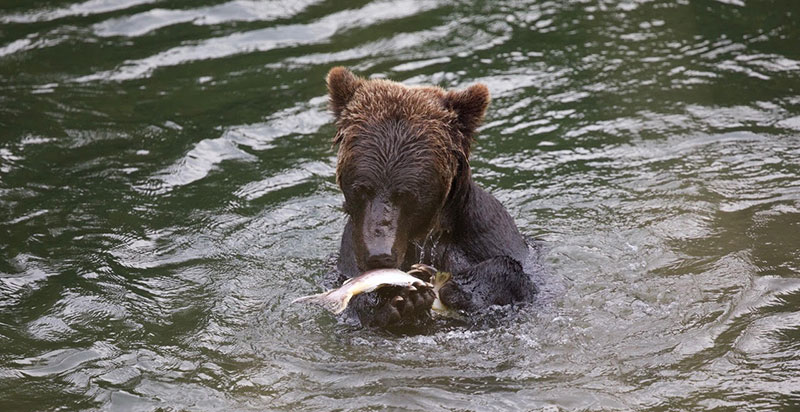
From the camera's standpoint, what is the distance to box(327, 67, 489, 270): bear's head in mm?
6480

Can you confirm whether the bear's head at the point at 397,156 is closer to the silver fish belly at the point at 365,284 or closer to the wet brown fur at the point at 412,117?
the wet brown fur at the point at 412,117

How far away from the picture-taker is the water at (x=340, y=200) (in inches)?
253

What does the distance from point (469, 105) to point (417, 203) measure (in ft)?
3.01

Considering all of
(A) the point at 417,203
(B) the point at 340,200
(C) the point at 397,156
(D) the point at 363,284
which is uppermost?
(C) the point at 397,156

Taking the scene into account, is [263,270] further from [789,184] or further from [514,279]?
[789,184]

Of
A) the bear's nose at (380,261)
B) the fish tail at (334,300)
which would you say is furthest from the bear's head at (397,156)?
the fish tail at (334,300)

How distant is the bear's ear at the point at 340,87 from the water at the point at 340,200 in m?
1.58

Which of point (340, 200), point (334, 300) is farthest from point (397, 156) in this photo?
point (340, 200)

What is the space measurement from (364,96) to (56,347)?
2.77 m

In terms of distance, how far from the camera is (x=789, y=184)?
30.5 feet

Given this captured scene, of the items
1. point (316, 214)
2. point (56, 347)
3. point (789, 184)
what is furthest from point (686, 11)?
point (56, 347)

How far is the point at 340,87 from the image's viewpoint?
23.6 ft

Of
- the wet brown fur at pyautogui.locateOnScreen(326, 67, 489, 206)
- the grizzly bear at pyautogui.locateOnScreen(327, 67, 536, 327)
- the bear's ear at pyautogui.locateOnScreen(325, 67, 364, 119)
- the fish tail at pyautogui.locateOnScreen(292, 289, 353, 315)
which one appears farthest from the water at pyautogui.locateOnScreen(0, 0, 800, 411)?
the bear's ear at pyautogui.locateOnScreen(325, 67, 364, 119)

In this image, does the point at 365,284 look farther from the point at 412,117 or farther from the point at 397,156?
the point at 412,117
